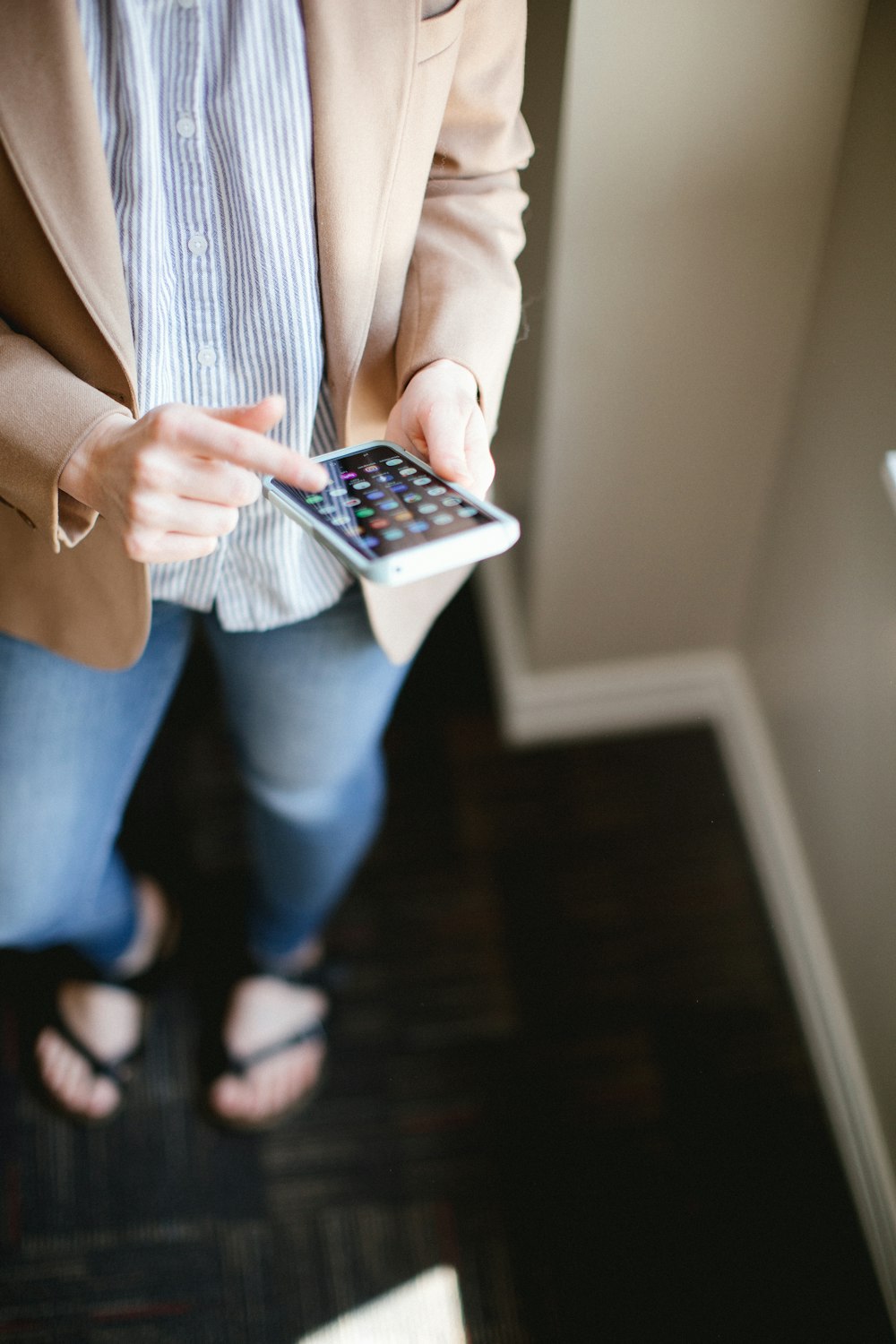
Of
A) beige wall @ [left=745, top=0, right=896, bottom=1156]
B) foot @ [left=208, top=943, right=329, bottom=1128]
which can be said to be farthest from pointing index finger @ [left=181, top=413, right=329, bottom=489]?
foot @ [left=208, top=943, right=329, bottom=1128]

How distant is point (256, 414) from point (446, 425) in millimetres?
125

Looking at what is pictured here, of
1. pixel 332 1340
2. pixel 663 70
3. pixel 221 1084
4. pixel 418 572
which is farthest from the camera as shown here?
pixel 221 1084

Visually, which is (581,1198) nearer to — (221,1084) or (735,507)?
(221,1084)

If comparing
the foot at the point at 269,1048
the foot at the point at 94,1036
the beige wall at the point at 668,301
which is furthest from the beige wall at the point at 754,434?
the foot at the point at 94,1036

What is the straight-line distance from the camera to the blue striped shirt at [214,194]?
51cm

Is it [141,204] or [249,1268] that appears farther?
[249,1268]

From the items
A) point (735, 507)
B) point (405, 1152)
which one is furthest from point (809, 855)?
point (405, 1152)

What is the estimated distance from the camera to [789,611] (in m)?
1.06

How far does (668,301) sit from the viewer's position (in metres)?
0.88

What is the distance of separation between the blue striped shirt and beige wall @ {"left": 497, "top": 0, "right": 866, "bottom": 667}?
21 centimetres

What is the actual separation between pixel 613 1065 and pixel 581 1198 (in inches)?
5.3

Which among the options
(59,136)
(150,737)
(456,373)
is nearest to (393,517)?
(456,373)

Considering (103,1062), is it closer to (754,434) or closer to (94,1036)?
(94,1036)

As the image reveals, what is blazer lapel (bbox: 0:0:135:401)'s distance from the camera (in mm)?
477
